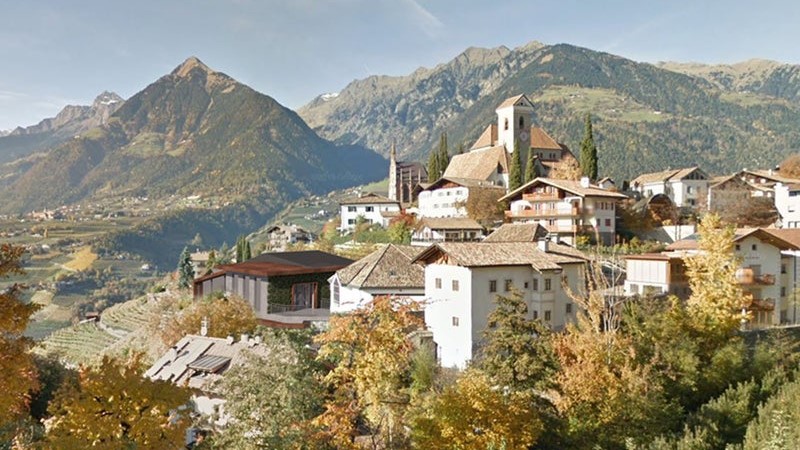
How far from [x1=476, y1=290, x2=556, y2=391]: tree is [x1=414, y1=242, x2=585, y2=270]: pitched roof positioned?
8227 millimetres

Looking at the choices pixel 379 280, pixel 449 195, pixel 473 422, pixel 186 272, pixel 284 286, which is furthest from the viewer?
pixel 186 272

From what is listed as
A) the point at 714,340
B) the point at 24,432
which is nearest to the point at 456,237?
the point at 714,340

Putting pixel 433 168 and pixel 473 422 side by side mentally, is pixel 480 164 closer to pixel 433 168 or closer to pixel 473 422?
pixel 433 168

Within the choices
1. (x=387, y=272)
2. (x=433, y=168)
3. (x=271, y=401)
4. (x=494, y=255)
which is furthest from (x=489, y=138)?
(x=271, y=401)

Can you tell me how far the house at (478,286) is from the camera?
34.4m

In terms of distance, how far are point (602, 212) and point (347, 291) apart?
80.1 ft

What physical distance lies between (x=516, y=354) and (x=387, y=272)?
65.1 ft

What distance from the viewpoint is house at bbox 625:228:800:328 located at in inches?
1521

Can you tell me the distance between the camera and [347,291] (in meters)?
45.0

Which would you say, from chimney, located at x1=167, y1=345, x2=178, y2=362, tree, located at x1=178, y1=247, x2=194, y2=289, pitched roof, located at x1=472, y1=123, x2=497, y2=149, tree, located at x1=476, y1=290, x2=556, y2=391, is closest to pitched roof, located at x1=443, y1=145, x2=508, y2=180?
pitched roof, located at x1=472, y1=123, x2=497, y2=149

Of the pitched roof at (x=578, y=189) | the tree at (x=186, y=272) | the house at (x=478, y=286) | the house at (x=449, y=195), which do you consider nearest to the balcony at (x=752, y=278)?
the house at (x=478, y=286)

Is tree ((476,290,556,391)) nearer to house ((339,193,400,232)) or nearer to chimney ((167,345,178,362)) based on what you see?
chimney ((167,345,178,362))

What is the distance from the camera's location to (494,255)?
35.7 metres

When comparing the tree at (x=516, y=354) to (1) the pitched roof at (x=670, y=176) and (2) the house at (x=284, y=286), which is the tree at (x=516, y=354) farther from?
(1) the pitched roof at (x=670, y=176)
